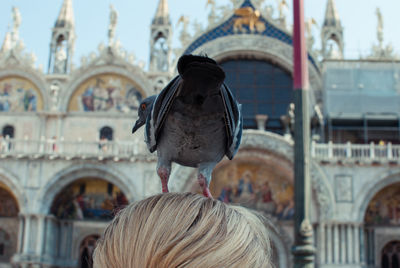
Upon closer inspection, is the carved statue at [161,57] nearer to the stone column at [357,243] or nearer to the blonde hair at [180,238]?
the stone column at [357,243]

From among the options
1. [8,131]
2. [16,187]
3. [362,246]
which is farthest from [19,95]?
[362,246]

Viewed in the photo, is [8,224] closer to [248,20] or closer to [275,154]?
[275,154]

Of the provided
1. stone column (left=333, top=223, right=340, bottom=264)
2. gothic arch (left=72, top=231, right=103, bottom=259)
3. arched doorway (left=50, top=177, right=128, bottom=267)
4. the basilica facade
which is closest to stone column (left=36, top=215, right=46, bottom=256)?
the basilica facade

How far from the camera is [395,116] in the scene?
67.4 ft

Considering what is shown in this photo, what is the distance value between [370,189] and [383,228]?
174 centimetres

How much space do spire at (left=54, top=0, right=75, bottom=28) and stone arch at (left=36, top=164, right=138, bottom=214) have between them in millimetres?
6504

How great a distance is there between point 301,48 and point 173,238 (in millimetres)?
11470

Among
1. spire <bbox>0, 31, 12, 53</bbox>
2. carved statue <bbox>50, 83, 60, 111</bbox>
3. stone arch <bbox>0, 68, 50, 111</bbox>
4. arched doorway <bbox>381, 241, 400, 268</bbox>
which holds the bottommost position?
arched doorway <bbox>381, 241, 400, 268</bbox>

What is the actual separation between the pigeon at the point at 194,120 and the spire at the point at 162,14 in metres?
20.5

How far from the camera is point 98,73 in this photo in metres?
21.6

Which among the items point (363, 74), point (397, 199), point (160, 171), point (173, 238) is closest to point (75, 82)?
point (363, 74)

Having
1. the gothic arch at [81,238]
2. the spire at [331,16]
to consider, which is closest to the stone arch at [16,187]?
the gothic arch at [81,238]

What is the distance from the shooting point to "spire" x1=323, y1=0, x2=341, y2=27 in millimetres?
22656

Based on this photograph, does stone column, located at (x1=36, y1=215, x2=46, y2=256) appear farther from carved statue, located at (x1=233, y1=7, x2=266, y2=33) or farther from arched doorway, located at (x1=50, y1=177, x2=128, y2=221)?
carved statue, located at (x1=233, y1=7, x2=266, y2=33)
